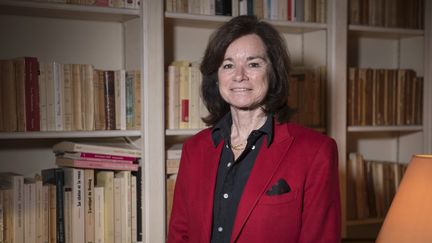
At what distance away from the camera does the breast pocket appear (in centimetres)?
152

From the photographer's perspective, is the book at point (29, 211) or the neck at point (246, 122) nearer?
the neck at point (246, 122)

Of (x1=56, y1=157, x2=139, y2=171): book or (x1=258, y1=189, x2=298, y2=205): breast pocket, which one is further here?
(x1=56, y1=157, x2=139, y2=171): book

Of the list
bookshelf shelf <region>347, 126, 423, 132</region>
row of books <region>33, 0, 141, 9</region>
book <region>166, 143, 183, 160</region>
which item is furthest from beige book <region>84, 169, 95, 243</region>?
bookshelf shelf <region>347, 126, 423, 132</region>

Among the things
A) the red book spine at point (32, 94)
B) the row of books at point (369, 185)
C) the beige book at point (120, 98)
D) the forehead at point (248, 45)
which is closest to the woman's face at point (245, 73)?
the forehead at point (248, 45)

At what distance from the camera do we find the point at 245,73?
1660 millimetres

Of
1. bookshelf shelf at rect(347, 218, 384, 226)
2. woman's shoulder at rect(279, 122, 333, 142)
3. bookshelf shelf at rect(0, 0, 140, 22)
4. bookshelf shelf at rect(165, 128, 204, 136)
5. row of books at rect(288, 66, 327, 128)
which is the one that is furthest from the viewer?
bookshelf shelf at rect(347, 218, 384, 226)

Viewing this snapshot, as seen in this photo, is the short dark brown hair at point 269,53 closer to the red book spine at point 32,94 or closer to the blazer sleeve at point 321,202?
the blazer sleeve at point 321,202

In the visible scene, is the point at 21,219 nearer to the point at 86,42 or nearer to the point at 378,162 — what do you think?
the point at 86,42

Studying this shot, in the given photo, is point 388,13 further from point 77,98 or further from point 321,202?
point 77,98

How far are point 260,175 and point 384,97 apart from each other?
Answer: 1.23 metres

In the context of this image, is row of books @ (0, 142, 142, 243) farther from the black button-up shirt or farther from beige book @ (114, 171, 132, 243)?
the black button-up shirt

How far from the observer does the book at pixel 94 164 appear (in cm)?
195

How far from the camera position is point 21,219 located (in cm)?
184

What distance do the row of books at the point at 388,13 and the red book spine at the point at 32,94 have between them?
148cm
